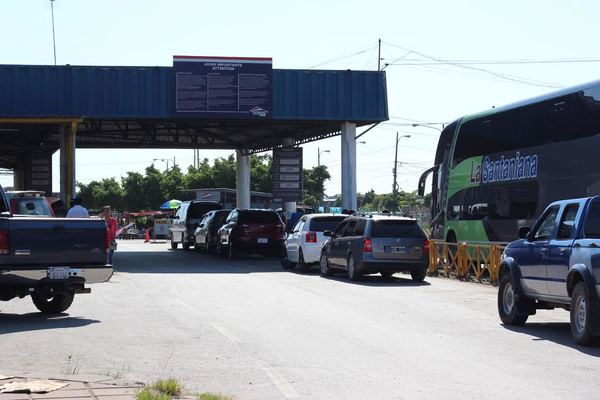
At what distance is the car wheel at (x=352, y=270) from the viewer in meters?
22.5

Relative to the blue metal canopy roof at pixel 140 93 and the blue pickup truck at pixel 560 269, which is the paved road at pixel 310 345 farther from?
the blue metal canopy roof at pixel 140 93

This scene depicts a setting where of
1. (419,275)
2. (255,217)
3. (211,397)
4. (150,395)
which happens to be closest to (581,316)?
(211,397)

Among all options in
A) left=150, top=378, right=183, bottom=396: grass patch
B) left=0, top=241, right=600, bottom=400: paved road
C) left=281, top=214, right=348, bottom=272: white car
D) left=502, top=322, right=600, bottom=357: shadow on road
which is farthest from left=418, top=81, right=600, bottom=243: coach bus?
left=150, top=378, right=183, bottom=396: grass patch

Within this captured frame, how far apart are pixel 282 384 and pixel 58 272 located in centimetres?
598

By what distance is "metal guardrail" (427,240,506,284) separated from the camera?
877 inches

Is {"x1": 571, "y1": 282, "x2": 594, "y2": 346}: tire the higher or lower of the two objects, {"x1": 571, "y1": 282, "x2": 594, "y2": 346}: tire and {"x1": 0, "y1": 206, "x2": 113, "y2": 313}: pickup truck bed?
the lower

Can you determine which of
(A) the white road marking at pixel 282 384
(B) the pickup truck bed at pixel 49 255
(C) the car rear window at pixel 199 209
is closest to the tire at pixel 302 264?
(B) the pickup truck bed at pixel 49 255

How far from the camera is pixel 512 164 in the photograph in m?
23.5

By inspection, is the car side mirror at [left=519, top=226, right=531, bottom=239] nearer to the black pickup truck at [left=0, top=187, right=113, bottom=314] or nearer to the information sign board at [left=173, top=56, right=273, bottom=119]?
the black pickup truck at [left=0, top=187, right=113, bottom=314]

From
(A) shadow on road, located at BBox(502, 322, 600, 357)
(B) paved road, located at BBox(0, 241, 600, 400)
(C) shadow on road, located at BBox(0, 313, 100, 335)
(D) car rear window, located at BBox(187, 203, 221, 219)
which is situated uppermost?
(D) car rear window, located at BBox(187, 203, 221, 219)

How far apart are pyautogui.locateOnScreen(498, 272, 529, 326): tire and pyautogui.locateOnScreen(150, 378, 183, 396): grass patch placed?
6700 mm

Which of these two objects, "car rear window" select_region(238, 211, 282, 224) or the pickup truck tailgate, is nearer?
the pickup truck tailgate

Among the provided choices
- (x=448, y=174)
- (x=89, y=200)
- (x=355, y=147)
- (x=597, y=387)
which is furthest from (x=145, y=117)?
(x=89, y=200)

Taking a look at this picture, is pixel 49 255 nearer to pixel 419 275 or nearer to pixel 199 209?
pixel 419 275
